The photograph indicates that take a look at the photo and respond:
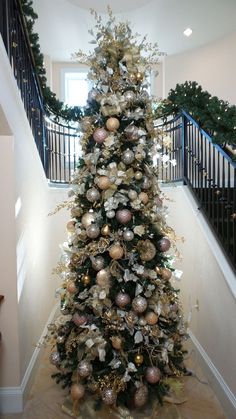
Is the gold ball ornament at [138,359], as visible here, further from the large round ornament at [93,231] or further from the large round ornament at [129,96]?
the large round ornament at [129,96]

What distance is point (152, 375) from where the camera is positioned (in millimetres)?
2297

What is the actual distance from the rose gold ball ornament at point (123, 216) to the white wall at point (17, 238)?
0.74 metres

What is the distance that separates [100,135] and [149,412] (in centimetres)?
197

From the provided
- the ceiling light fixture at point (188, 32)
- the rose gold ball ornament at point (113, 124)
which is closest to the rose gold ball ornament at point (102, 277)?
the rose gold ball ornament at point (113, 124)

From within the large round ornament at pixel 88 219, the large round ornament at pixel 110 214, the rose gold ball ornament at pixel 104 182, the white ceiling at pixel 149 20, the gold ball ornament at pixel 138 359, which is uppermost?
the white ceiling at pixel 149 20

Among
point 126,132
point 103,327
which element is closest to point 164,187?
point 126,132

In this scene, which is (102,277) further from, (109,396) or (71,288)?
(109,396)

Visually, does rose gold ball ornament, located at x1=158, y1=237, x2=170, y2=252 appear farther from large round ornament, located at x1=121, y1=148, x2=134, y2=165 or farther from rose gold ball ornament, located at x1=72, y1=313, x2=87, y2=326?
rose gold ball ornament, located at x1=72, y1=313, x2=87, y2=326

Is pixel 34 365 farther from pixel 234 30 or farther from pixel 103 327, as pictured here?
pixel 234 30

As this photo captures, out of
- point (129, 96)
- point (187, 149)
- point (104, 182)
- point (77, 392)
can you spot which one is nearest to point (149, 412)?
point (77, 392)

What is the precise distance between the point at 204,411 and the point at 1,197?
2061mm

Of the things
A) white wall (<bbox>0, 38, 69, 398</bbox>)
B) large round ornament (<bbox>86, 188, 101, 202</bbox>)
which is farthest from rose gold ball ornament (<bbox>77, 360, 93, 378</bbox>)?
large round ornament (<bbox>86, 188, 101, 202</bbox>)

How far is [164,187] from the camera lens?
4.06 metres

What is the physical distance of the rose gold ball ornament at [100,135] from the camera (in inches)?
93.0
